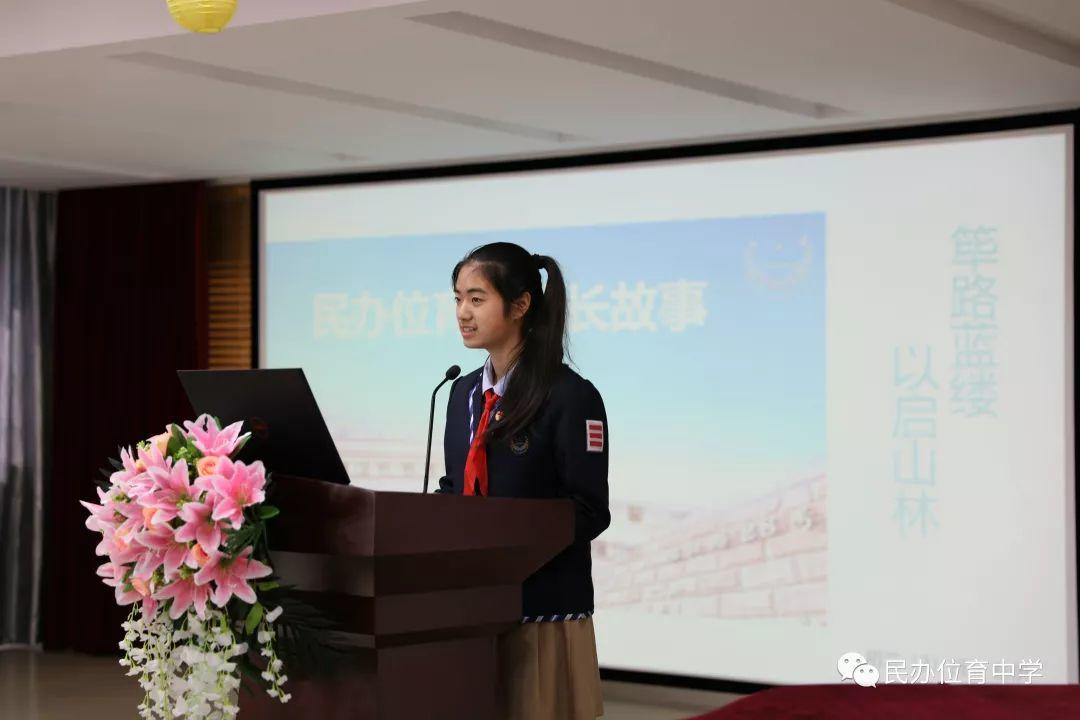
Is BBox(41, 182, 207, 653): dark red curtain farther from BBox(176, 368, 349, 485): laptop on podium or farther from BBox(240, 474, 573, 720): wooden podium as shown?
BBox(240, 474, 573, 720): wooden podium

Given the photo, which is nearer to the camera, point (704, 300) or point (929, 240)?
point (929, 240)

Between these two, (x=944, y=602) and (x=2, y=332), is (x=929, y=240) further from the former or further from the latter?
(x=2, y=332)

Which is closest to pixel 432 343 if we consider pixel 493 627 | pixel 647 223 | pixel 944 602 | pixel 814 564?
pixel 647 223

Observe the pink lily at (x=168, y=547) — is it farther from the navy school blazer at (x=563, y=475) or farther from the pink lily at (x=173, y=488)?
the navy school blazer at (x=563, y=475)

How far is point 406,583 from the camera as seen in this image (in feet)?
7.89

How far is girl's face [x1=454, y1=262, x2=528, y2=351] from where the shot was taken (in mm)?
2656

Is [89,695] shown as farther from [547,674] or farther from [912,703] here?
[912,703]

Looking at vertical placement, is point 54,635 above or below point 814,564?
below

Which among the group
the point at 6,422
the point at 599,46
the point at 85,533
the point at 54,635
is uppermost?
the point at 599,46

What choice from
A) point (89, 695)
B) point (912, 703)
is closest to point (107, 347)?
point (89, 695)

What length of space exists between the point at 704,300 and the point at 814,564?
47.2 inches

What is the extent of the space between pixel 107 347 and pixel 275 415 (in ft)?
18.7

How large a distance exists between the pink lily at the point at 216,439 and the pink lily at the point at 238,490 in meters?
0.04

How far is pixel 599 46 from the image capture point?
4.57 m
